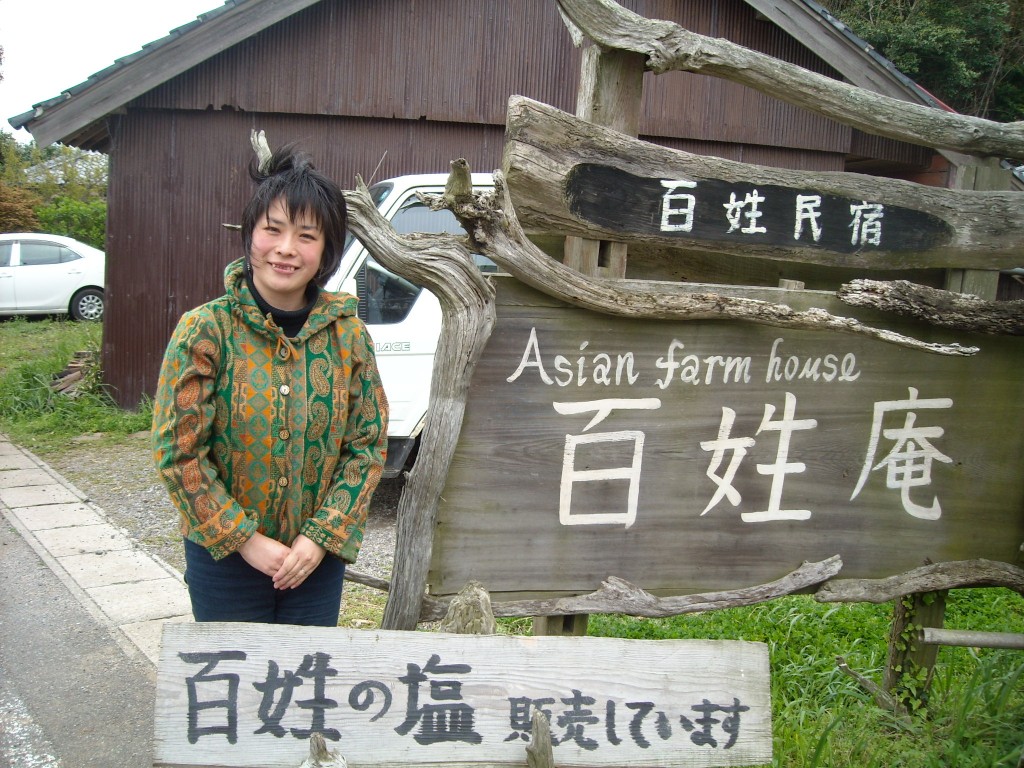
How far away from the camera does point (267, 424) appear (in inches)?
82.5

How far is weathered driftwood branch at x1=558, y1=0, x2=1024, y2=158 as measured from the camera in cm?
247

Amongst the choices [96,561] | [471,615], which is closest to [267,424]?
[471,615]

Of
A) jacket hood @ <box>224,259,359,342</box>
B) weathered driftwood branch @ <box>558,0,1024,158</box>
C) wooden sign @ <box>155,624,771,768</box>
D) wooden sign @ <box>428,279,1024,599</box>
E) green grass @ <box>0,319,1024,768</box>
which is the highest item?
weathered driftwood branch @ <box>558,0,1024,158</box>

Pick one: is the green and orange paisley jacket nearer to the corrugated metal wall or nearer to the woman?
the woman

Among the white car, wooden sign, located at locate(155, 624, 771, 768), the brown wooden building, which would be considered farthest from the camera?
the white car

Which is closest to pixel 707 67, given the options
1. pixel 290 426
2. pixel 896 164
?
pixel 290 426

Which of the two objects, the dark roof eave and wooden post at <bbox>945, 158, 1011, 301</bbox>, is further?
the dark roof eave

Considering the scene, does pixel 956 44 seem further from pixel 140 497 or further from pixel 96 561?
pixel 96 561

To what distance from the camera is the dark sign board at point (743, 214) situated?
2475mm

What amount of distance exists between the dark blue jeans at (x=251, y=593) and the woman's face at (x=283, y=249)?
0.69m

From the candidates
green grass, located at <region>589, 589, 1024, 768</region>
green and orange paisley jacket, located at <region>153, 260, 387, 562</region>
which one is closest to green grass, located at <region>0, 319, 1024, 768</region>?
green grass, located at <region>589, 589, 1024, 768</region>

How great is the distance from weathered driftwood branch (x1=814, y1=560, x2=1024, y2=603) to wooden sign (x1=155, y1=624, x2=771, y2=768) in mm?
819

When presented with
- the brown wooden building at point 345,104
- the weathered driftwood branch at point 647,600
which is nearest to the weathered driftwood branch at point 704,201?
the weathered driftwood branch at point 647,600

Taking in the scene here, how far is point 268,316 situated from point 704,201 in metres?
1.30
